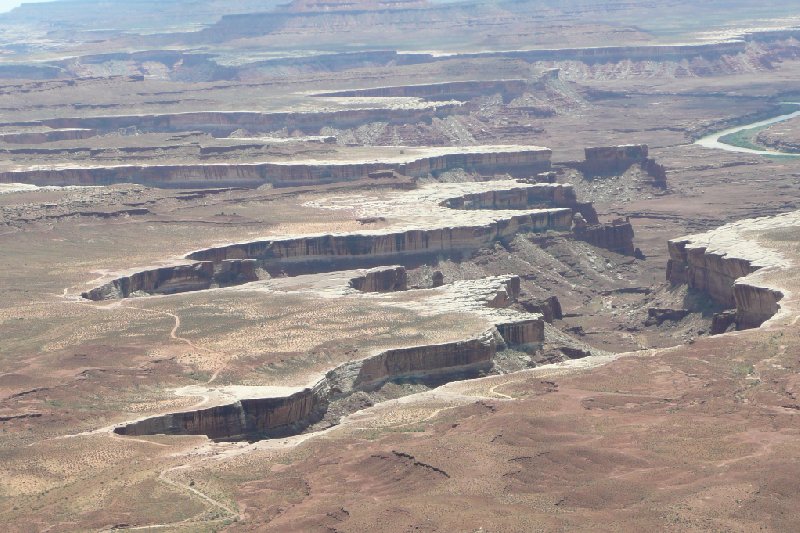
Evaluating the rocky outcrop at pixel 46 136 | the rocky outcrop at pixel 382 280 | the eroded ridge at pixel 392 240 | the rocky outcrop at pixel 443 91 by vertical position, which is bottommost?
the rocky outcrop at pixel 443 91

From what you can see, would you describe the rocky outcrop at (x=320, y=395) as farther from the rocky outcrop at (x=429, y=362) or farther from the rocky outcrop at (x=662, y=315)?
the rocky outcrop at (x=662, y=315)

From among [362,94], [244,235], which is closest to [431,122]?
[362,94]

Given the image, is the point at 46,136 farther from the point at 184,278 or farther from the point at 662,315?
the point at 662,315

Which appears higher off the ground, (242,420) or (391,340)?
(242,420)

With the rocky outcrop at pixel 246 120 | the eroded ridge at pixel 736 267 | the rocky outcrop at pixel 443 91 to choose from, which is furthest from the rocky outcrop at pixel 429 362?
the rocky outcrop at pixel 443 91

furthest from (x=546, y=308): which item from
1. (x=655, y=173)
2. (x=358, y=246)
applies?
(x=655, y=173)

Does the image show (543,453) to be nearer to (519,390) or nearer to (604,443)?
(604,443)

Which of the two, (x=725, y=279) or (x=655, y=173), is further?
(x=655, y=173)
